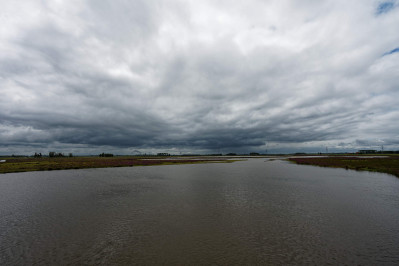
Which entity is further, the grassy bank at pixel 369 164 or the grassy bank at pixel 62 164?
the grassy bank at pixel 62 164

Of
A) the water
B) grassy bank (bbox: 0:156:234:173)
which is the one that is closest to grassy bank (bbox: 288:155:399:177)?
the water

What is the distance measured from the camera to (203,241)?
1369cm

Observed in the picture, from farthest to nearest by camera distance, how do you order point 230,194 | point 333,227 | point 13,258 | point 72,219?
point 230,194
point 72,219
point 333,227
point 13,258

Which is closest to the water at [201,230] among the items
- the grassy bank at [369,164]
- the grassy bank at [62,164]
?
the grassy bank at [369,164]

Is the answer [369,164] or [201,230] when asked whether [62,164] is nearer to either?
[201,230]

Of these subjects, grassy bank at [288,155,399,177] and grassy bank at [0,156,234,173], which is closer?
grassy bank at [288,155,399,177]

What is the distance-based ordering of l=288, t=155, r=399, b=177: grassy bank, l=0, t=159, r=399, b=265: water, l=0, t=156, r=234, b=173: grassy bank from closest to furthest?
l=0, t=159, r=399, b=265: water → l=288, t=155, r=399, b=177: grassy bank → l=0, t=156, r=234, b=173: grassy bank

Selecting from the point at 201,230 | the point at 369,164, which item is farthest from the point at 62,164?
the point at 369,164

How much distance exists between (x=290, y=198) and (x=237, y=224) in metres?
12.3

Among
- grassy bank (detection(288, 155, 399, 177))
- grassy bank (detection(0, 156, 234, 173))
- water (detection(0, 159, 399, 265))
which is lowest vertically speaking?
water (detection(0, 159, 399, 265))

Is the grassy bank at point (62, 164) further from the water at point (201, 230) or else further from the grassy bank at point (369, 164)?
the grassy bank at point (369, 164)

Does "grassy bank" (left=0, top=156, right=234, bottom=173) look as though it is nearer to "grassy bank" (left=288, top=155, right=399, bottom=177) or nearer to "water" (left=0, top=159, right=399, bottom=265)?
"water" (left=0, top=159, right=399, bottom=265)

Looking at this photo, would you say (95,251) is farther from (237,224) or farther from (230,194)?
(230,194)

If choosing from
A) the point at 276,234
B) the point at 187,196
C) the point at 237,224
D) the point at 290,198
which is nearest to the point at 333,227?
the point at 276,234
